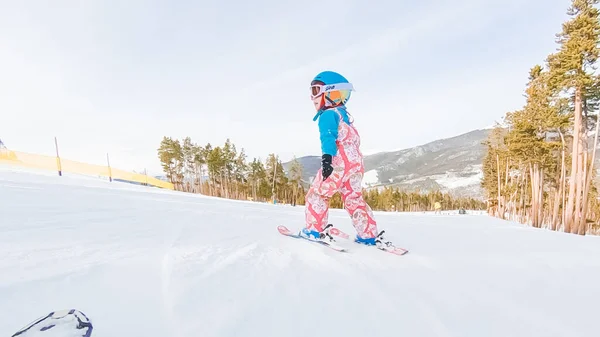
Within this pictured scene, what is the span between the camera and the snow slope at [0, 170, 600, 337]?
4.02 feet

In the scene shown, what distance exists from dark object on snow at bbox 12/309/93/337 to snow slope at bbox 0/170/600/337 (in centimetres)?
5

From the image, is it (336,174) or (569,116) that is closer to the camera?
(336,174)

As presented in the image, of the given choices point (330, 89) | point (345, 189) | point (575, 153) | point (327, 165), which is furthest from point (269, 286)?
point (575, 153)

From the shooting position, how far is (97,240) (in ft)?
7.04

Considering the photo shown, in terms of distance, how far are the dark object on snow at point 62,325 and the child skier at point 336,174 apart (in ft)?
7.01

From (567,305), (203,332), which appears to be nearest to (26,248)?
(203,332)

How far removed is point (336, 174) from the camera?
305cm

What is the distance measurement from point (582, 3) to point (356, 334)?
1986 cm

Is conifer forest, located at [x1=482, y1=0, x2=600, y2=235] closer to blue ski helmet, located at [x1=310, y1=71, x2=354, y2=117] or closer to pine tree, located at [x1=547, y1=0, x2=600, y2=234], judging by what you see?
pine tree, located at [x1=547, y1=0, x2=600, y2=234]

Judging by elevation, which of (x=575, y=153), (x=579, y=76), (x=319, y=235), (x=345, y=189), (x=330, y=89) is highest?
(x=579, y=76)

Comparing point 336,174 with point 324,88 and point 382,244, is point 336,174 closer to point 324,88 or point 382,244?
point 382,244

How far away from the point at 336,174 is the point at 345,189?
22 centimetres

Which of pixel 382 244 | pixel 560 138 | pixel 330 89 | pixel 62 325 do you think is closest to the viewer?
pixel 62 325

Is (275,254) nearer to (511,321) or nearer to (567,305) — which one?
(511,321)
